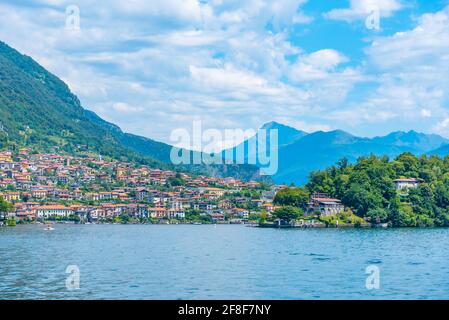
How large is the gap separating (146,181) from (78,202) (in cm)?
2842

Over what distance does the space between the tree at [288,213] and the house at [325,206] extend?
256cm

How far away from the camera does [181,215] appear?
132375mm

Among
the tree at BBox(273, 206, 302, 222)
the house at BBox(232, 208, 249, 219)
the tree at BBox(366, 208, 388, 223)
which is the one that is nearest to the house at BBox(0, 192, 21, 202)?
the house at BBox(232, 208, 249, 219)

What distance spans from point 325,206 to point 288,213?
577 centimetres

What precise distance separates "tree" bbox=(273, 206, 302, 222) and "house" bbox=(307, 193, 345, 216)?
2.56 m

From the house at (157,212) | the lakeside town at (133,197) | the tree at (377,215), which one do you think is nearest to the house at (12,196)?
the lakeside town at (133,197)

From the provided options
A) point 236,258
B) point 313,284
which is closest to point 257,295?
point 313,284

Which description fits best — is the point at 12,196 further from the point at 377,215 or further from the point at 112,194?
the point at 377,215

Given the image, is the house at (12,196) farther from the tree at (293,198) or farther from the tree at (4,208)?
the tree at (293,198)

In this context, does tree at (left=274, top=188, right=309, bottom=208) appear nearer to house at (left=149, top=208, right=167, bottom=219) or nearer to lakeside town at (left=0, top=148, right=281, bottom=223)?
lakeside town at (left=0, top=148, right=281, bottom=223)

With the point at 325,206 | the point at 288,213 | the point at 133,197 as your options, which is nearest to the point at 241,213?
the point at 133,197

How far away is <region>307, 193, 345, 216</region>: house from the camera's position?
104 metres

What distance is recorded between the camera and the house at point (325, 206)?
104 meters

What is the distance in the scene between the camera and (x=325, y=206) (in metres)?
104
